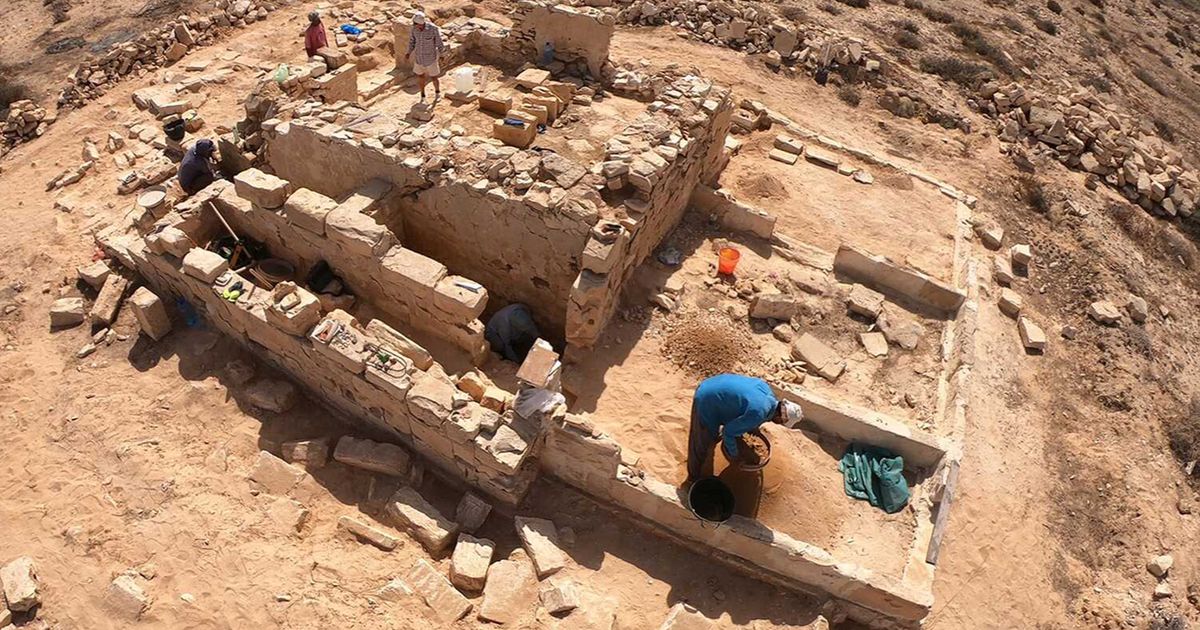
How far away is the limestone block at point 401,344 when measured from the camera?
738cm

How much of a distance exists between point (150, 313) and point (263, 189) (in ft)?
6.77

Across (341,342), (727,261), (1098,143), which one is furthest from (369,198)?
(1098,143)

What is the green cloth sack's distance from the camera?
736 centimetres

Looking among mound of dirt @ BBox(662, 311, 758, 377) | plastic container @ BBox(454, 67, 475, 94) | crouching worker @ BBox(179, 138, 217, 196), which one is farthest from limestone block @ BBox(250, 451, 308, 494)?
plastic container @ BBox(454, 67, 475, 94)

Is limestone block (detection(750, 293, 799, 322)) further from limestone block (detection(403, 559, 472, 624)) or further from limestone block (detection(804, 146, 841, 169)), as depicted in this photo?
limestone block (detection(403, 559, 472, 624))

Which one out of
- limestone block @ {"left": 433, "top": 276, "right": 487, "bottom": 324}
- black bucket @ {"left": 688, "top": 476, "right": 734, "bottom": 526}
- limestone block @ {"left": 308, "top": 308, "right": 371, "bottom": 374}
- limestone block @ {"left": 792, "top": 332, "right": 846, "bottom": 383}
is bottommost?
limestone block @ {"left": 792, "top": 332, "right": 846, "bottom": 383}

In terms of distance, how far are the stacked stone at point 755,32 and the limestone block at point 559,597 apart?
12.9 metres

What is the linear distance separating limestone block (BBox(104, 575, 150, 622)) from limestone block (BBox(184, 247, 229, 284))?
3.30 m

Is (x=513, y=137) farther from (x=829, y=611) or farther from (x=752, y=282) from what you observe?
(x=829, y=611)

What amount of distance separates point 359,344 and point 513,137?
421cm

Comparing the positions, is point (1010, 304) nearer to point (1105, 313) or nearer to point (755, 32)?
point (1105, 313)

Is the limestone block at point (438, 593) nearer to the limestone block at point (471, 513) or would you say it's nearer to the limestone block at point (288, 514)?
the limestone block at point (471, 513)

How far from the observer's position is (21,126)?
12.7 meters

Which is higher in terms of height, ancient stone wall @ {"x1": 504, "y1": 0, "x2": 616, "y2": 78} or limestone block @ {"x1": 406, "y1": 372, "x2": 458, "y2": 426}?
ancient stone wall @ {"x1": 504, "y1": 0, "x2": 616, "y2": 78}
